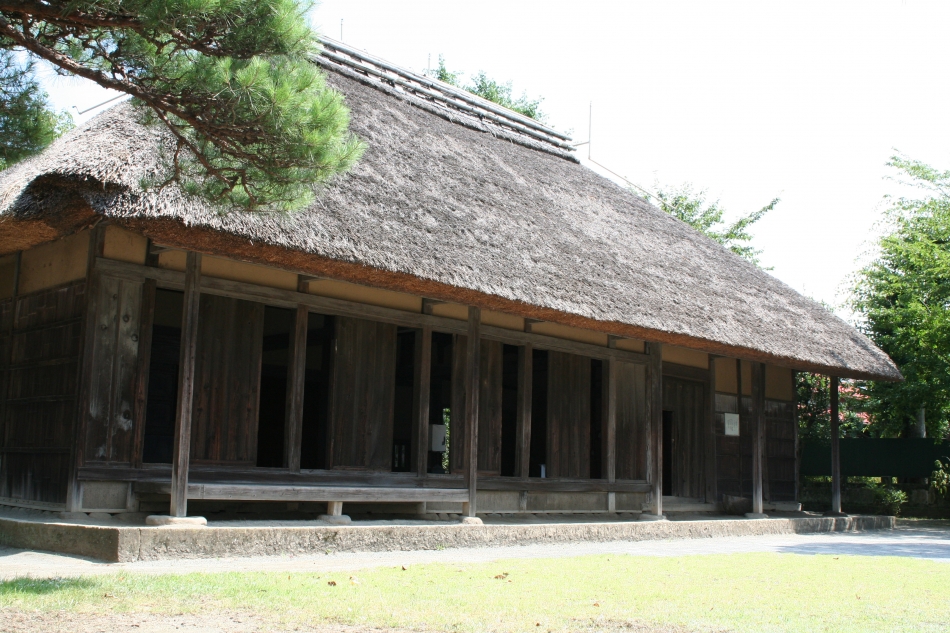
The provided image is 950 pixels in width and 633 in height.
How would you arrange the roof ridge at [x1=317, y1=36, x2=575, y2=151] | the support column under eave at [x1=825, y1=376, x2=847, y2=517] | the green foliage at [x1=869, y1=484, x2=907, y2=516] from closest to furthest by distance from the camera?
the roof ridge at [x1=317, y1=36, x2=575, y2=151] < the support column under eave at [x1=825, y1=376, x2=847, y2=517] < the green foliage at [x1=869, y1=484, x2=907, y2=516]

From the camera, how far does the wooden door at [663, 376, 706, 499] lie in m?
13.7

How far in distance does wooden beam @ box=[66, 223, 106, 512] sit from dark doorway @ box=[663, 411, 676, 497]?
28.6 feet

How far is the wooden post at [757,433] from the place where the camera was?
1315 cm

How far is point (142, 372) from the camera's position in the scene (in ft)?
25.9

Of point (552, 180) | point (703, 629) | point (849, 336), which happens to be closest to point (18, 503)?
point (703, 629)

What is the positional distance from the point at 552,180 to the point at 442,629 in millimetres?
10081

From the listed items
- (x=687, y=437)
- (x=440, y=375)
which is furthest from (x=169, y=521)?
(x=687, y=437)

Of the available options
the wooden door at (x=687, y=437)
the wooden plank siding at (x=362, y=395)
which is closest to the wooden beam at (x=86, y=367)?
the wooden plank siding at (x=362, y=395)

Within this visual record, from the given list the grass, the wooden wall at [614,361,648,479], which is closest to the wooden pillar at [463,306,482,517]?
the grass

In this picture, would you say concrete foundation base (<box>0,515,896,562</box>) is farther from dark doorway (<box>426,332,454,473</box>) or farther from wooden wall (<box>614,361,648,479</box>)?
dark doorway (<box>426,332,454,473</box>)

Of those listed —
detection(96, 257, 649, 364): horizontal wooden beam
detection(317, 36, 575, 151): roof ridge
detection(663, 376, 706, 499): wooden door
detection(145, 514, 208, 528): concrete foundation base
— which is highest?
detection(317, 36, 575, 151): roof ridge

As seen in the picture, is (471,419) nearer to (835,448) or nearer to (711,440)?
(711,440)

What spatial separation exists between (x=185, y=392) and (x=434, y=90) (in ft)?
27.3

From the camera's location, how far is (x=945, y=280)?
17469mm
